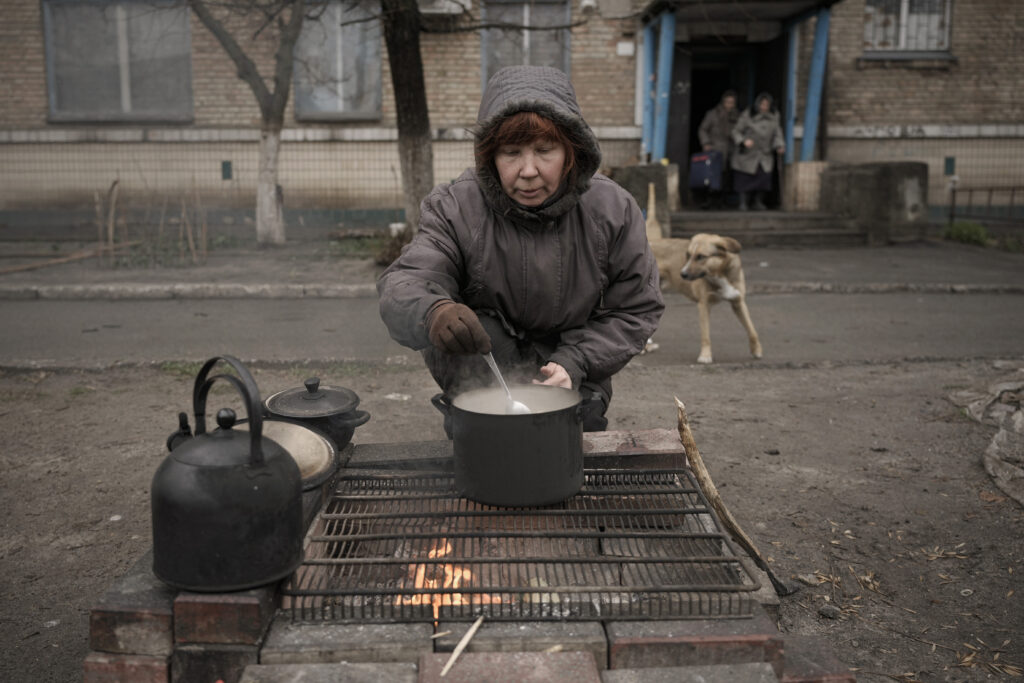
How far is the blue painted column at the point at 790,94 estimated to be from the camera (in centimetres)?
1458

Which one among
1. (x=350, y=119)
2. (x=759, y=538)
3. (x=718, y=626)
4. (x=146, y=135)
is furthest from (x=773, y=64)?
(x=718, y=626)

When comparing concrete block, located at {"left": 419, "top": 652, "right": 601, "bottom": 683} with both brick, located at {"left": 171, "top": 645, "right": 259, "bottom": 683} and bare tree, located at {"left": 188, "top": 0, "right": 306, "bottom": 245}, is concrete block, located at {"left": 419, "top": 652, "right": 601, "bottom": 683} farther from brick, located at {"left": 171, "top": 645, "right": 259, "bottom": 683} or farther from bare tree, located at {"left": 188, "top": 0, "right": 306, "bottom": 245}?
bare tree, located at {"left": 188, "top": 0, "right": 306, "bottom": 245}

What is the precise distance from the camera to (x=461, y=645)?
2.00 metres

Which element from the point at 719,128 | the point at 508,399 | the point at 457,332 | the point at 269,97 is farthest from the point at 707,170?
the point at 457,332

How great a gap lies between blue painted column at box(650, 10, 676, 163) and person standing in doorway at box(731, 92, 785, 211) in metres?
1.49

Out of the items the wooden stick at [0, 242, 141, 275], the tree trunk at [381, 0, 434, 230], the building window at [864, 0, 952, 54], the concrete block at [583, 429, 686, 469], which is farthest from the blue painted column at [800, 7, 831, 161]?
the concrete block at [583, 429, 686, 469]

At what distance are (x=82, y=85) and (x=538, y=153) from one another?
15682 mm

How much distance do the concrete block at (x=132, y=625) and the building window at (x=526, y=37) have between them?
14.2 meters

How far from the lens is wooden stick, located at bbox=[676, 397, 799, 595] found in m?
2.86

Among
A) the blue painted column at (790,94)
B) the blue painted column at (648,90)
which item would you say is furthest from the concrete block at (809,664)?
the blue painted column at (790,94)

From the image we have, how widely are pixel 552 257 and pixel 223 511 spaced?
144 centimetres

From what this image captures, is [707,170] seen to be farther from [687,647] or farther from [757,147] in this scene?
[687,647]

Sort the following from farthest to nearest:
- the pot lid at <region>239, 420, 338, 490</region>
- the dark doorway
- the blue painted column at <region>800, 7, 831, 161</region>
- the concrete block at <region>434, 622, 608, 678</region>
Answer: the dark doorway < the blue painted column at <region>800, 7, 831, 161</region> < the pot lid at <region>239, 420, 338, 490</region> < the concrete block at <region>434, 622, 608, 678</region>

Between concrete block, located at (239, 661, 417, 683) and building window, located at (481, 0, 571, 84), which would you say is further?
building window, located at (481, 0, 571, 84)
